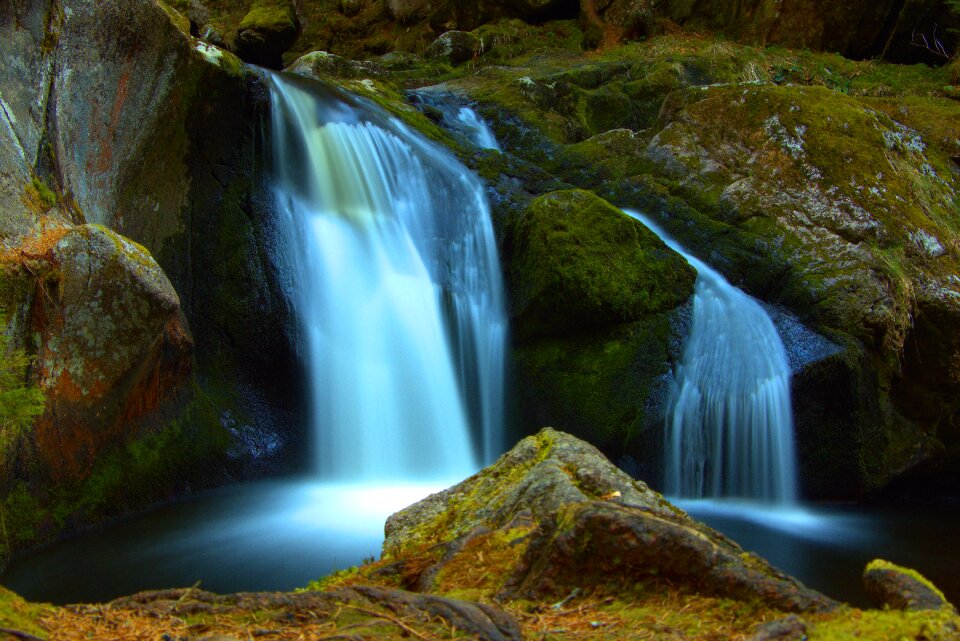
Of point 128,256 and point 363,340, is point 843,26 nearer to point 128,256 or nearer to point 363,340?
point 363,340

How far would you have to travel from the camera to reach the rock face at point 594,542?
2424 mm

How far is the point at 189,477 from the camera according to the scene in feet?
23.9

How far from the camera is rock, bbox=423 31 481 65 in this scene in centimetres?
1800

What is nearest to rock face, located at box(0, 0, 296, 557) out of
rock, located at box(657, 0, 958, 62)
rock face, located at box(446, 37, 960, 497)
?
rock face, located at box(446, 37, 960, 497)

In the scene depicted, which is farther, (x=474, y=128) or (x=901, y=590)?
(x=474, y=128)

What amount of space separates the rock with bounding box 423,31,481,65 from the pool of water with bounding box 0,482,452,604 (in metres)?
13.1

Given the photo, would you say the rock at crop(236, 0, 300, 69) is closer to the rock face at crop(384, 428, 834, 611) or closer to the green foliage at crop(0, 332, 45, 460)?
the green foliage at crop(0, 332, 45, 460)

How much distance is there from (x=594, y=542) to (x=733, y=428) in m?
6.24

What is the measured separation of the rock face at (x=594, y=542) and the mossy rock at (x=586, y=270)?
5.04 metres

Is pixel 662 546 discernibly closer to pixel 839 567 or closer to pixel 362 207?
pixel 839 567

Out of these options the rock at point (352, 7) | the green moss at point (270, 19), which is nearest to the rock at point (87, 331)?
the green moss at point (270, 19)

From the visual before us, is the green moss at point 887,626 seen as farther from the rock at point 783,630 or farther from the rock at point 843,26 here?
the rock at point 843,26

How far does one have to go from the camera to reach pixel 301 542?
6.11 meters

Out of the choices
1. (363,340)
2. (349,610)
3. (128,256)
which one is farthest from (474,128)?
(349,610)
